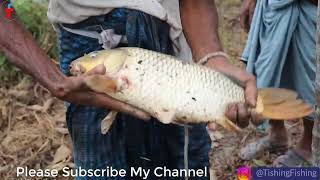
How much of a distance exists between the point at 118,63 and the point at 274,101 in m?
0.45

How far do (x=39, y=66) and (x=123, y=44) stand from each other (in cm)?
30

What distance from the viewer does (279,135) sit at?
3172 mm

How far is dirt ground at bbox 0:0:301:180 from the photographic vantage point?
312 centimetres

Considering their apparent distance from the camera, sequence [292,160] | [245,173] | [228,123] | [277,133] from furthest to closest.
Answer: [277,133], [292,160], [245,173], [228,123]

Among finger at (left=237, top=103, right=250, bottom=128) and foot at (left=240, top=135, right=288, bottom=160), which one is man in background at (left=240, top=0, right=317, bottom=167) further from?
finger at (left=237, top=103, right=250, bottom=128)

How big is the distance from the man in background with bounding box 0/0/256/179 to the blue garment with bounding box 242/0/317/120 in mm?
1001

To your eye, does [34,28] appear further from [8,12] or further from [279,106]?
[279,106]

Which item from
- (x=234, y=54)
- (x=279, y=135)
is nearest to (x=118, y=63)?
(x=279, y=135)

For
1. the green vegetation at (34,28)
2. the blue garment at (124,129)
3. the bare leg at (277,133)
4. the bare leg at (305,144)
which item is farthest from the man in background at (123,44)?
the green vegetation at (34,28)

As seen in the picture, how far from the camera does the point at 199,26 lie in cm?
187

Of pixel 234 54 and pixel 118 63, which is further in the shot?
pixel 234 54

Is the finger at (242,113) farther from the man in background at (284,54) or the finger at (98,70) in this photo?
the man in background at (284,54)

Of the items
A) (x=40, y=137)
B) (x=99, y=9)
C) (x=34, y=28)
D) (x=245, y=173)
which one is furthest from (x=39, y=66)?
(x=34, y=28)

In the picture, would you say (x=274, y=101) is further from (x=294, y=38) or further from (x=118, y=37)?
(x=294, y=38)
